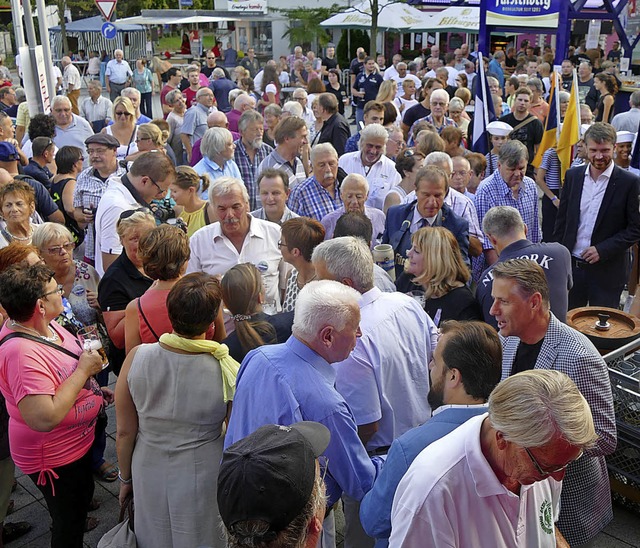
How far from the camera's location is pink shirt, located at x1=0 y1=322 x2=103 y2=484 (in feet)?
10.2

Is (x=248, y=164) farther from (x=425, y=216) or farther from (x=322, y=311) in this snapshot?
(x=322, y=311)

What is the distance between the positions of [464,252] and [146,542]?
10.4ft

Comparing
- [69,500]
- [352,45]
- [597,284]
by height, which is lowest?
[69,500]

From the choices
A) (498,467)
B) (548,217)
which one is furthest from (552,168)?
(498,467)

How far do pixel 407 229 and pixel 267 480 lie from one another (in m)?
3.64

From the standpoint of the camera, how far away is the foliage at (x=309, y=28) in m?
31.8

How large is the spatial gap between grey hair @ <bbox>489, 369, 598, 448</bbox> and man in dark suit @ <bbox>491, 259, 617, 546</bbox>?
3.45 ft

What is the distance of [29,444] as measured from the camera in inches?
129

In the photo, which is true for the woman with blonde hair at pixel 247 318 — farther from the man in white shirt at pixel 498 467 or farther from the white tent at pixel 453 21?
the white tent at pixel 453 21

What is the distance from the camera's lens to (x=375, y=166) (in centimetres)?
678

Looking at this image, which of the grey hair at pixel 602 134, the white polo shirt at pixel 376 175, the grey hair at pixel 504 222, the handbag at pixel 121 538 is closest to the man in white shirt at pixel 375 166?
the white polo shirt at pixel 376 175

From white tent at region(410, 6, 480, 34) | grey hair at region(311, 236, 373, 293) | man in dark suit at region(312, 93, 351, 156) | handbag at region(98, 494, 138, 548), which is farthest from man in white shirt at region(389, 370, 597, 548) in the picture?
white tent at region(410, 6, 480, 34)

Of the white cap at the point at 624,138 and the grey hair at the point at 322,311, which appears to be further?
the white cap at the point at 624,138

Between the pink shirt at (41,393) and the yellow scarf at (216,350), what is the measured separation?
2.17ft
